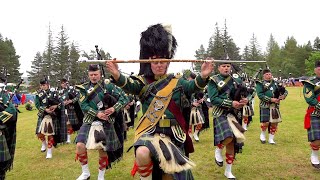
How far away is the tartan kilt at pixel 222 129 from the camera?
6305 millimetres

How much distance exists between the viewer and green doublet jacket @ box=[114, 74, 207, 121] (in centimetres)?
388

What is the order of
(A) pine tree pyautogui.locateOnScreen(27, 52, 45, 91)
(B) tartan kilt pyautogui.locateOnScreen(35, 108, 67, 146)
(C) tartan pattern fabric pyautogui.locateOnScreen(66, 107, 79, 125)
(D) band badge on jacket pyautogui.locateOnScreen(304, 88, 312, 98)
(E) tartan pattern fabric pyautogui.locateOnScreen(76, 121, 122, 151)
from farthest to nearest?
(A) pine tree pyautogui.locateOnScreen(27, 52, 45, 91) → (C) tartan pattern fabric pyautogui.locateOnScreen(66, 107, 79, 125) → (B) tartan kilt pyautogui.locateOnScreen(35, 108, 67, 146) → (D) band badge on jacket pyautogui.locateOnScreen(304, 88, 312, 98) → (E) tartan pattern fabric pyautogui.locateOnScreen(76, 121, 122, 151)

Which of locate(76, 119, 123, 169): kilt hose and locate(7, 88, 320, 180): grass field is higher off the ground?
locate(76, 119, 123, 169): kilt hose

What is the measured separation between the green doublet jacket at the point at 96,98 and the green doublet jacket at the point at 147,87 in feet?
8.28

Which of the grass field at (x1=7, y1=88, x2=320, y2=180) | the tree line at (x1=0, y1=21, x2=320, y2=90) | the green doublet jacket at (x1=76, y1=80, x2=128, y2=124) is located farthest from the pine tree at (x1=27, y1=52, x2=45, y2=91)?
the green doublet jacket at (x1=76, y1=80, x2=128, y2=124)

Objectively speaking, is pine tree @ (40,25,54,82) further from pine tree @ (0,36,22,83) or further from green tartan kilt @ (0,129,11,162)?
green tartan kilt @ (0,129,11,162)

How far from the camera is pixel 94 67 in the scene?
6789 mm

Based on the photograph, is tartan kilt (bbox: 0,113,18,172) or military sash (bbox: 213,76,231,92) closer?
tartan kilt (bbox: 0,113,18,172)

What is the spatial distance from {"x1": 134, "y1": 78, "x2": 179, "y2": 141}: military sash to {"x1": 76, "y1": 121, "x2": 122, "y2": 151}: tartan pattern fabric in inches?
101

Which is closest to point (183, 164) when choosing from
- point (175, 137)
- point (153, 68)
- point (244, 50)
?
point (175, 137)

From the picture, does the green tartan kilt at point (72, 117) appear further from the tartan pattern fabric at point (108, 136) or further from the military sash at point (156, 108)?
the military sash at point (156, 108)

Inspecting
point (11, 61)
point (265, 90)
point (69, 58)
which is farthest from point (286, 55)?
point (265, 90)

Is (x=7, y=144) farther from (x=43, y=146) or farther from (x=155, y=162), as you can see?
(x=43, y=146)

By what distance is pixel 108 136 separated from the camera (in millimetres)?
6590
